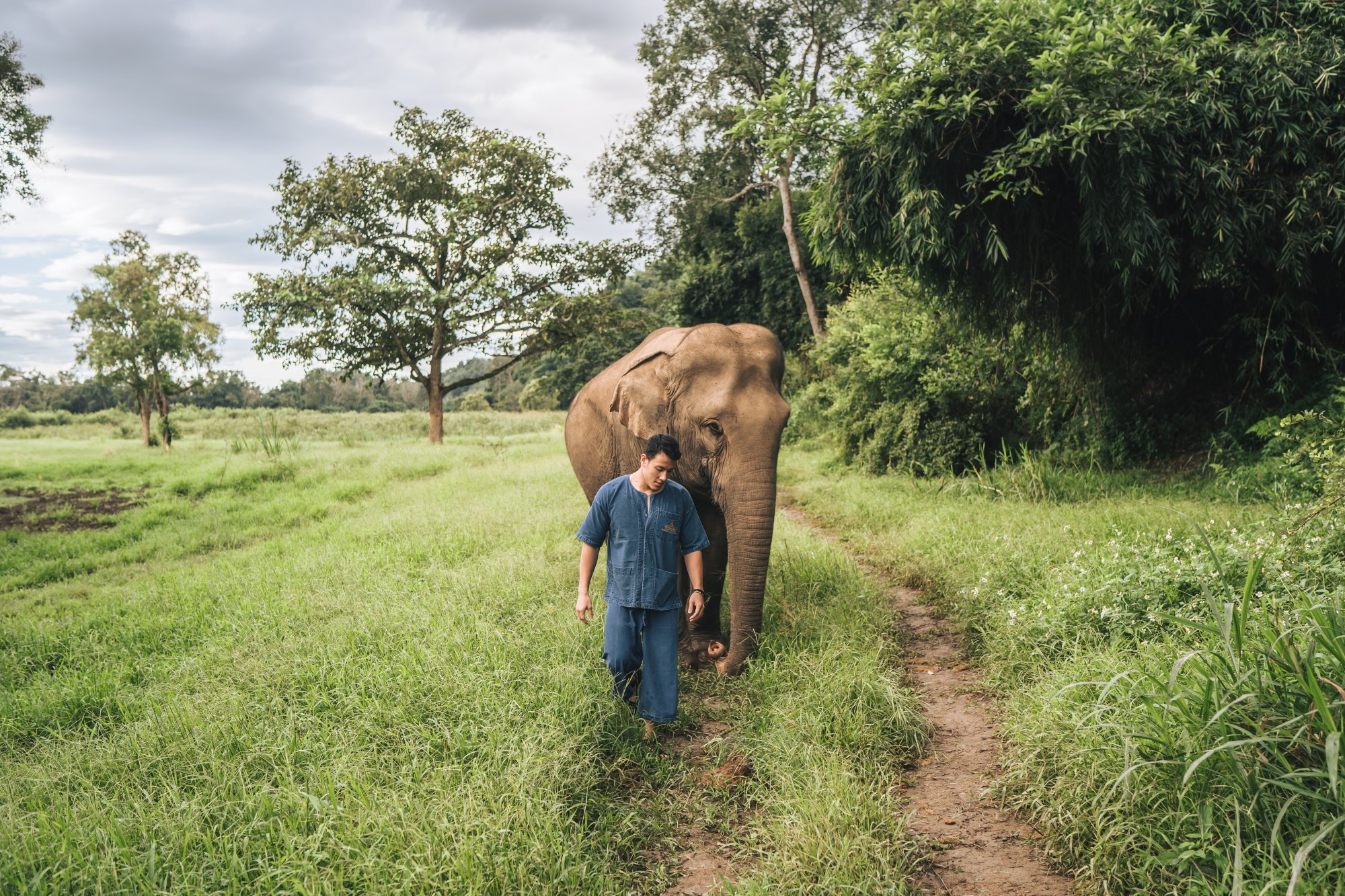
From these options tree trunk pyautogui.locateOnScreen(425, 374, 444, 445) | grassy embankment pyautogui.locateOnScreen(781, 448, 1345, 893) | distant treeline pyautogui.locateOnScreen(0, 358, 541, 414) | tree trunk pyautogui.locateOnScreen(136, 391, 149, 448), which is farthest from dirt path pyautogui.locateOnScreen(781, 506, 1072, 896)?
distant treeline pyautogui.locateOnScreen(0, 358, 541, 414)

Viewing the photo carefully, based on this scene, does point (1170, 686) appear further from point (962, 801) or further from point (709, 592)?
point (709, 592)

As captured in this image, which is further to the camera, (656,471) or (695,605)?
(695,605)

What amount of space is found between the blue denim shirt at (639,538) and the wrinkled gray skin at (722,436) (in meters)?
0.62

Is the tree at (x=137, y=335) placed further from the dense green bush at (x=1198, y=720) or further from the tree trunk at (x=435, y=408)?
the dense green bush at (x=1198, y=720)

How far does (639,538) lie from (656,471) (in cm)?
38

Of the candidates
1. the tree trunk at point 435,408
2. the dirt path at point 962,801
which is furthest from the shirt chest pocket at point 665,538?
the tree trunk at point 435,408

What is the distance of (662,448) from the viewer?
3.67 meters

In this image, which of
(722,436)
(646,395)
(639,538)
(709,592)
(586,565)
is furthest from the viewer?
(709,592)

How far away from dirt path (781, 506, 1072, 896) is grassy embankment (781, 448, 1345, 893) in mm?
131

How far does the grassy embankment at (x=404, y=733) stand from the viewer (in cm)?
277

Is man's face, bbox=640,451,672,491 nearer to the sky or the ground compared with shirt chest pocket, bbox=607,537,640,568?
nearer to the sky

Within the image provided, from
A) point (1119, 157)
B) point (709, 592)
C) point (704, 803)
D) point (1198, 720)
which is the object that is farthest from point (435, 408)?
point (1198, 720)

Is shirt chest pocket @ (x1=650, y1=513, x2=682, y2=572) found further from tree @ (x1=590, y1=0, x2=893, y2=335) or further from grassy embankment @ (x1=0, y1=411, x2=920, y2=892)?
tree @ (x1=590, y1=0, x2=893, y2=335)

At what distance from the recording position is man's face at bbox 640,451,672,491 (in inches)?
145
